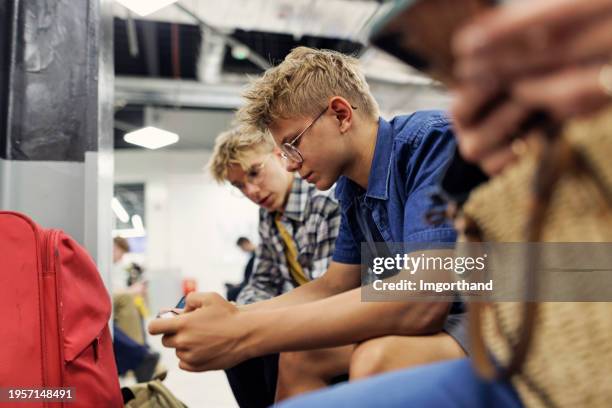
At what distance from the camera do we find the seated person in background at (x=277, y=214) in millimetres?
1914

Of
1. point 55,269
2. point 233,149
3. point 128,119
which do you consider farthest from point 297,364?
point 128,119

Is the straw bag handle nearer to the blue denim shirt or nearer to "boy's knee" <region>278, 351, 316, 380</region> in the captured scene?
the blue denim shirt

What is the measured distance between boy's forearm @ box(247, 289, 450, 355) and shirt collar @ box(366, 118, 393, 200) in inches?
13.4

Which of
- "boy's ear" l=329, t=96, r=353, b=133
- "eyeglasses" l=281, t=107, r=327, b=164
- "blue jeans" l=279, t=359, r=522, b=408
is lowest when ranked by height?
"blue jeans" l=279, t=359, r=522, b=408

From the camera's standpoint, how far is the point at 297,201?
2.09 metres

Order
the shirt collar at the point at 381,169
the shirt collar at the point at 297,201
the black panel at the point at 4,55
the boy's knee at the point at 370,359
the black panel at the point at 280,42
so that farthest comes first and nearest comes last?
the black panel at the point at 280,42 < the shirt collar at the point at 297,201 < the black panel at the point at 4,55 < the shirt collar at the point at 381,169 < the boy's knee at the point at 370,359

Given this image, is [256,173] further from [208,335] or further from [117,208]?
[208,335]

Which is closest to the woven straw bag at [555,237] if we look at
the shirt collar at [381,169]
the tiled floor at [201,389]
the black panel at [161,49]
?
the shirt collar at [381,169]

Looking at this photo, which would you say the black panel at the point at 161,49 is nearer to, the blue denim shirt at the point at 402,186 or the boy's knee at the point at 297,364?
the blue denim shirt at the point at 402,186

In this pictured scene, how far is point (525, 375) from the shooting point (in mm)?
489

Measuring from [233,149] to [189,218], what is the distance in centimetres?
634

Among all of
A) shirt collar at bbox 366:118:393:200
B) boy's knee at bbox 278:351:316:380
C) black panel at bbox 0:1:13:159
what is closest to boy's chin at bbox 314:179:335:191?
shirt collar at bbox 366:118:393:200

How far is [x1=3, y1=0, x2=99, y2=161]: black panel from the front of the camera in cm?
173

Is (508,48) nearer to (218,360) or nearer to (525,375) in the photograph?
(525,375)
